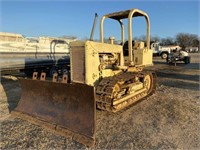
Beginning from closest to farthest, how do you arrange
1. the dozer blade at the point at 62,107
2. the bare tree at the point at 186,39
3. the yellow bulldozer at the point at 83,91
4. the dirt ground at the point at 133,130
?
the dirt ground at the point at 133,130, the dozer blade at the point at 62,107, the yellow bulldozer at the point at 83,91, the bare tree at the point at 186,39

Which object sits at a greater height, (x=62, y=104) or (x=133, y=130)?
(x=62, y=104)

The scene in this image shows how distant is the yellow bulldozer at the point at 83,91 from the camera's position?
3998 mm

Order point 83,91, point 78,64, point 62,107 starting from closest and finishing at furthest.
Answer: point 83,91, point 62,107, point 78,64

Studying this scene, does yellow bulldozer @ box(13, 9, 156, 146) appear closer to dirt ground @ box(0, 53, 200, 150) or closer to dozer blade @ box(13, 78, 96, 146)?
dozer blade @ box(13, 78, 96, 146)

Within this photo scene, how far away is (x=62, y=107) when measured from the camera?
444 centimetres

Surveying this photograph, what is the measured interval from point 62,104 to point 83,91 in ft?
2.24

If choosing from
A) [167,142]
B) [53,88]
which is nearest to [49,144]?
[53,88]

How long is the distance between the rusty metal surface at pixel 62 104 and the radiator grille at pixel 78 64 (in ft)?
2.02

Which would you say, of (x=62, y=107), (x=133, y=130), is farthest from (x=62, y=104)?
(x=133, y=130)

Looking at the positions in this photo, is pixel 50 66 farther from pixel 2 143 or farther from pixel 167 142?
pixel 167 142

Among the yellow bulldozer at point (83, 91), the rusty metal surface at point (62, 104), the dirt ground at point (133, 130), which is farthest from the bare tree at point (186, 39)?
the rusty metal surface at point (62, 104)

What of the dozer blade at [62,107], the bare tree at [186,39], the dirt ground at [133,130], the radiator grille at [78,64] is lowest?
the dirt ground at [133,130]

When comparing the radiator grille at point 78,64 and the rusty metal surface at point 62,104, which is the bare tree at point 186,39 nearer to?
the radiator grille at point 78,64

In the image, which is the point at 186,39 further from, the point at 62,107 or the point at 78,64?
the point at 62,107
